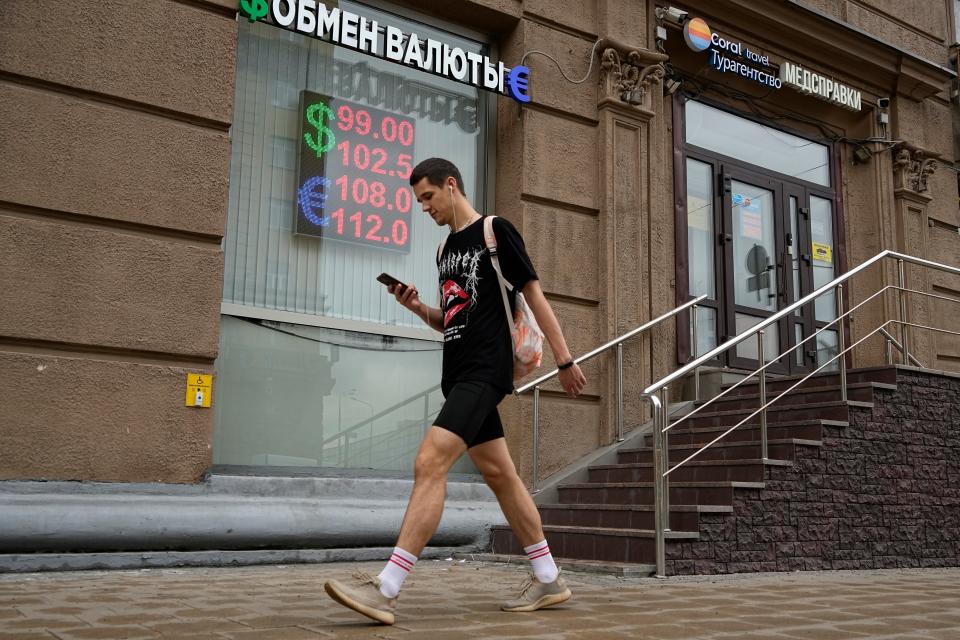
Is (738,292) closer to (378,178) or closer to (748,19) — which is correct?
(748,19)

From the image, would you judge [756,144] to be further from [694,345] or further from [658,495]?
[658,495]

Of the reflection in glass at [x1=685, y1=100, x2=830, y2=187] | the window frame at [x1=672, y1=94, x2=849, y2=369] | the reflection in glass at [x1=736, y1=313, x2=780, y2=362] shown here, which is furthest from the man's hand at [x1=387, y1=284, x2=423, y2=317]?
the reflection in glass at [x1=685, y1=100, x2=830, y2=187]

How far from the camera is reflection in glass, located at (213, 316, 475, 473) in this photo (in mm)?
7551

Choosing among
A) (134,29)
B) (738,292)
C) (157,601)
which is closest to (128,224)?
(134,29)

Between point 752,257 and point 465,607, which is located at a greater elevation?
point 752,257

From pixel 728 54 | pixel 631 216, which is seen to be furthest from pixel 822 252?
pixel 631 216

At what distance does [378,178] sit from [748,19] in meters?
5.08

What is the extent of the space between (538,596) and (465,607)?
1.18 ft

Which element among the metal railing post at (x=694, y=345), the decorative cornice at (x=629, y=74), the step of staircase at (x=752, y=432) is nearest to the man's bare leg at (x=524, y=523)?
the step of staircase at (x=752, y=432)

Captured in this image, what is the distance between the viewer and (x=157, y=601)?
457 centimetres

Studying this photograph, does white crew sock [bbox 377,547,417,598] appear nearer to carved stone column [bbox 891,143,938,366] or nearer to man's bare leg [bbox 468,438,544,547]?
man's bare leg [bbox 468,438,544,547]

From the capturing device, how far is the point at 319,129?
832 cm

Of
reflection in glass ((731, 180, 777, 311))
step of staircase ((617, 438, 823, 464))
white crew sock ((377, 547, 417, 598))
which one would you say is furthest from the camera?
reflection in glass ((731, 180, 777, 311))

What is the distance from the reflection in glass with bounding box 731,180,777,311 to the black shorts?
7424mm
